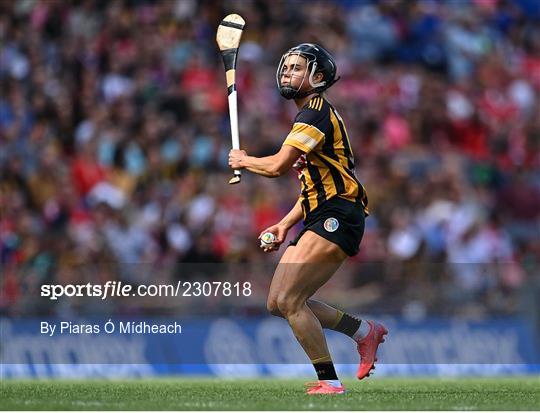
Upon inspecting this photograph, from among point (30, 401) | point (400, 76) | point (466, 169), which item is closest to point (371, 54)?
point (400, 76)

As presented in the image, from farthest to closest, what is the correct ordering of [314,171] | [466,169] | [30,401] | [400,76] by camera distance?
[400,76] → [466,169] → [314,171] → [30,401]

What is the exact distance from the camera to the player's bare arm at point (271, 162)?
9.68 metres

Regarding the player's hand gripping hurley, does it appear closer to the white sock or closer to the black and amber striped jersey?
the black and amber striped jersey

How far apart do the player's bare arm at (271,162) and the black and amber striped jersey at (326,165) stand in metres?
0.21

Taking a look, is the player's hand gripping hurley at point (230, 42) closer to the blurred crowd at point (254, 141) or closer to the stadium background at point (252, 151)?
the stadium background at point (252, 151)

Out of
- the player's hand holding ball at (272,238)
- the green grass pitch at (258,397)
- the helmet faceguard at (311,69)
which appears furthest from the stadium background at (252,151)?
the helmet faceguard at (311,69)

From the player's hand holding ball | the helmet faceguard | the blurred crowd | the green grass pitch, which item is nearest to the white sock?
the green grass pitch

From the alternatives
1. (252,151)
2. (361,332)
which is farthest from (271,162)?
(252,151)

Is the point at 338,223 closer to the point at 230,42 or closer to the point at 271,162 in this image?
the point at 271,162

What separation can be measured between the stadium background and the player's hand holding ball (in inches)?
205

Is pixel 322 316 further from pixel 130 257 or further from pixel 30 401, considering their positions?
pixel 130 257

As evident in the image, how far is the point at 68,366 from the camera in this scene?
50.4 feet

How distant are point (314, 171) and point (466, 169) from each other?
959 centimetres

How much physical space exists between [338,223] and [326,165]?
0.46 metres
